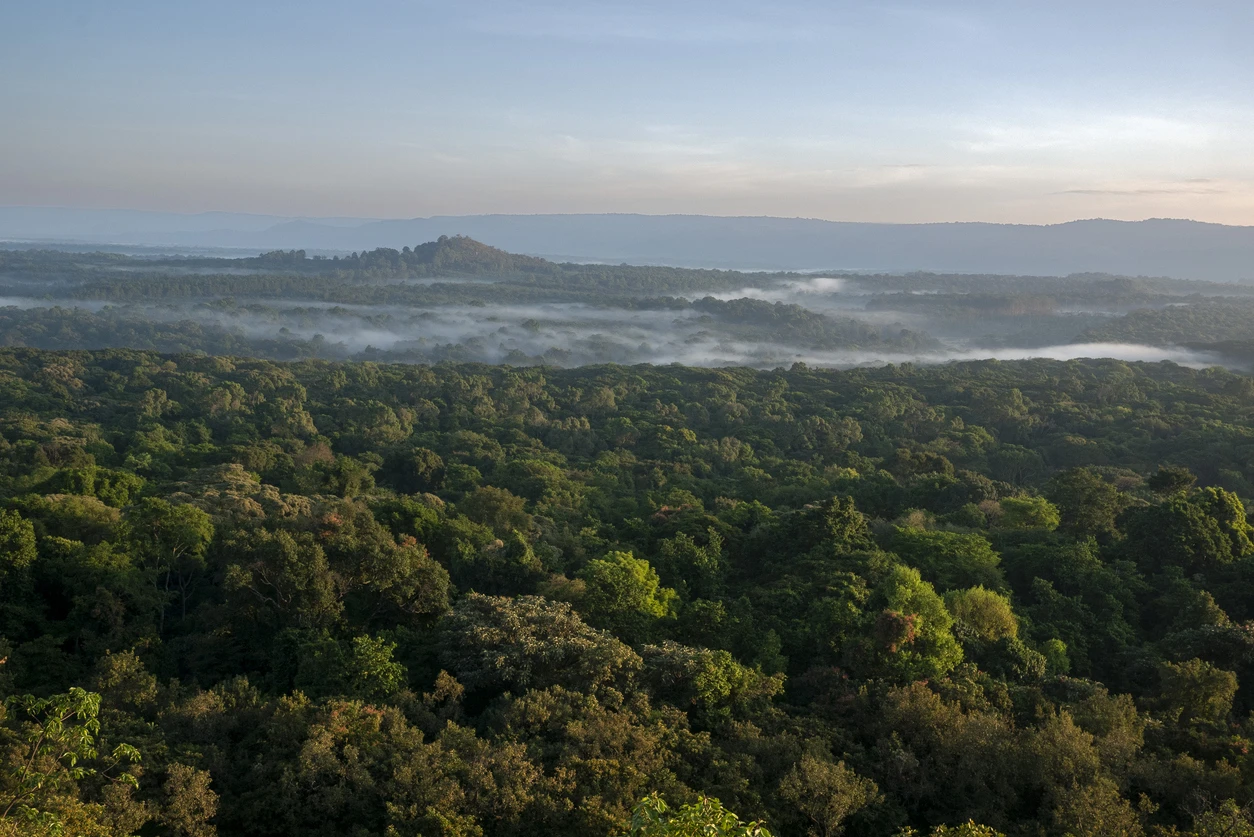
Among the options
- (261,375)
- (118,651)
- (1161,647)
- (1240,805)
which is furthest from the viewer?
(261,375)

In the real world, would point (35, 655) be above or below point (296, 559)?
below

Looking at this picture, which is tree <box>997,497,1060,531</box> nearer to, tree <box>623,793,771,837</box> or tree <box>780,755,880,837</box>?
tree <box>780,755,880,837</box>

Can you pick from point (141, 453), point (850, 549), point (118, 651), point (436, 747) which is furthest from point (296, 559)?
point (141, 453)

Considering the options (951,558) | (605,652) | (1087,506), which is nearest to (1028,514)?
(1087,506)

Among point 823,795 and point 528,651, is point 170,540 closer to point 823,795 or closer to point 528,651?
point 528,651

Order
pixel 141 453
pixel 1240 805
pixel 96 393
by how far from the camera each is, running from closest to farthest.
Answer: pixel 1240 805
pixel 141 453
pixel 96 393

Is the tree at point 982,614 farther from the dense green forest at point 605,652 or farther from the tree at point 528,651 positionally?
the tree at point 528,651

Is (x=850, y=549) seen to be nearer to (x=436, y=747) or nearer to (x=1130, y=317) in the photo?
(x=436, y=747)
